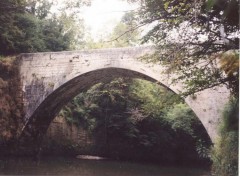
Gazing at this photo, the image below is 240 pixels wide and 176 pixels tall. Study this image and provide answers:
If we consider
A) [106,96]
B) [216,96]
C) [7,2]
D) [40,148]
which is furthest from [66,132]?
[216,96]

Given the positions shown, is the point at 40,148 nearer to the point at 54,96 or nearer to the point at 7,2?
the point at 54,96


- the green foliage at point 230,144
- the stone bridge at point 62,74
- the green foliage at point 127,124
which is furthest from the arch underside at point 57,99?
the green foliage at point 230,144

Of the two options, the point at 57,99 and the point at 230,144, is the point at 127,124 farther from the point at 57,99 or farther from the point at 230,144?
the point at 230,144

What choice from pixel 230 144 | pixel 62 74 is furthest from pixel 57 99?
pixel 230 144

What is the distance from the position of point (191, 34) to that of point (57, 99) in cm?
869

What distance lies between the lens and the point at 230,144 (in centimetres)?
599

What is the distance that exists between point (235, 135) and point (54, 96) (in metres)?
8.43

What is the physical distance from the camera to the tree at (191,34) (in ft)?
16.8

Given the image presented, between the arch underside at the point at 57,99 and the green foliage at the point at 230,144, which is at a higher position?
the arch underside at the point at 57,99

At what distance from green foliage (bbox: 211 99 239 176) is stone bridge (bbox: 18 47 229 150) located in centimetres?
419

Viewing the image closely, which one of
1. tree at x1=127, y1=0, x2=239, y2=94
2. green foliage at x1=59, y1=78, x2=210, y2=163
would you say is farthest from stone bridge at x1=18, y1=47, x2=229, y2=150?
tree at x1=127, y1=0, x2=239, y2=94

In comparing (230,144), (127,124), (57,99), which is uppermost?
(57,99)

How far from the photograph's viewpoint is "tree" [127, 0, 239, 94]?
513 cm

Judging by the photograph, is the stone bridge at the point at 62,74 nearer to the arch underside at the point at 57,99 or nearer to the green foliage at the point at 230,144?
the arch underside at the point at 57,99
